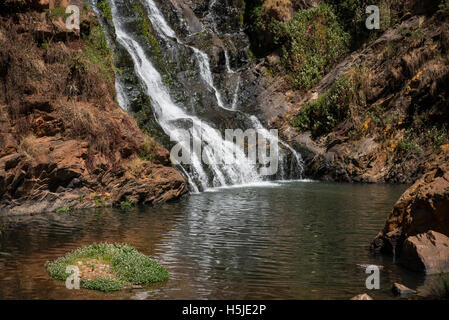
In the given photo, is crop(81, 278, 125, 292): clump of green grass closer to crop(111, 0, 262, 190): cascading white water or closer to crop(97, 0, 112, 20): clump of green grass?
crop(111, 0, 262, 190): cascading white water

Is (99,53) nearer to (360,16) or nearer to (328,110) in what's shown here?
(328,110)

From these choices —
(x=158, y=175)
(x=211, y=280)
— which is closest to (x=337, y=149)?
(x=158, y=175)

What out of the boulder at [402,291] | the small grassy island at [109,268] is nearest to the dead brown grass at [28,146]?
the small grassy island at [109,268]

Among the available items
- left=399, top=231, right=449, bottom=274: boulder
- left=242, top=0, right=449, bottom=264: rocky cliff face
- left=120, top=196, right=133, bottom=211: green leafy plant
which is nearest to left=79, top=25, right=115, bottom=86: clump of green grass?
left=120, top=196, right=133, bottom=211: green leafy plant

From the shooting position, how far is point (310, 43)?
118ft

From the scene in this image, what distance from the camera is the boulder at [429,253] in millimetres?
9047

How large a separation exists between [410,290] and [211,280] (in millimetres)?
3200

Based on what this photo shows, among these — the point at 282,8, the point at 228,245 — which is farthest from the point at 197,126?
the point at 228,245

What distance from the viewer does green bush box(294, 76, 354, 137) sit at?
99.1 ft

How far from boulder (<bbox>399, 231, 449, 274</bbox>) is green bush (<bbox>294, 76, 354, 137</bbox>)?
834 inches

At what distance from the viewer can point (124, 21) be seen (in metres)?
31.2

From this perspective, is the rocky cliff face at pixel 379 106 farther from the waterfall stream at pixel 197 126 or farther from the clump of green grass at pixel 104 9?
the clump of green grass at pixel 104 9

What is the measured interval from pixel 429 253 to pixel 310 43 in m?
28.4

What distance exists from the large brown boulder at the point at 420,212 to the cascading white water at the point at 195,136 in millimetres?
12720
